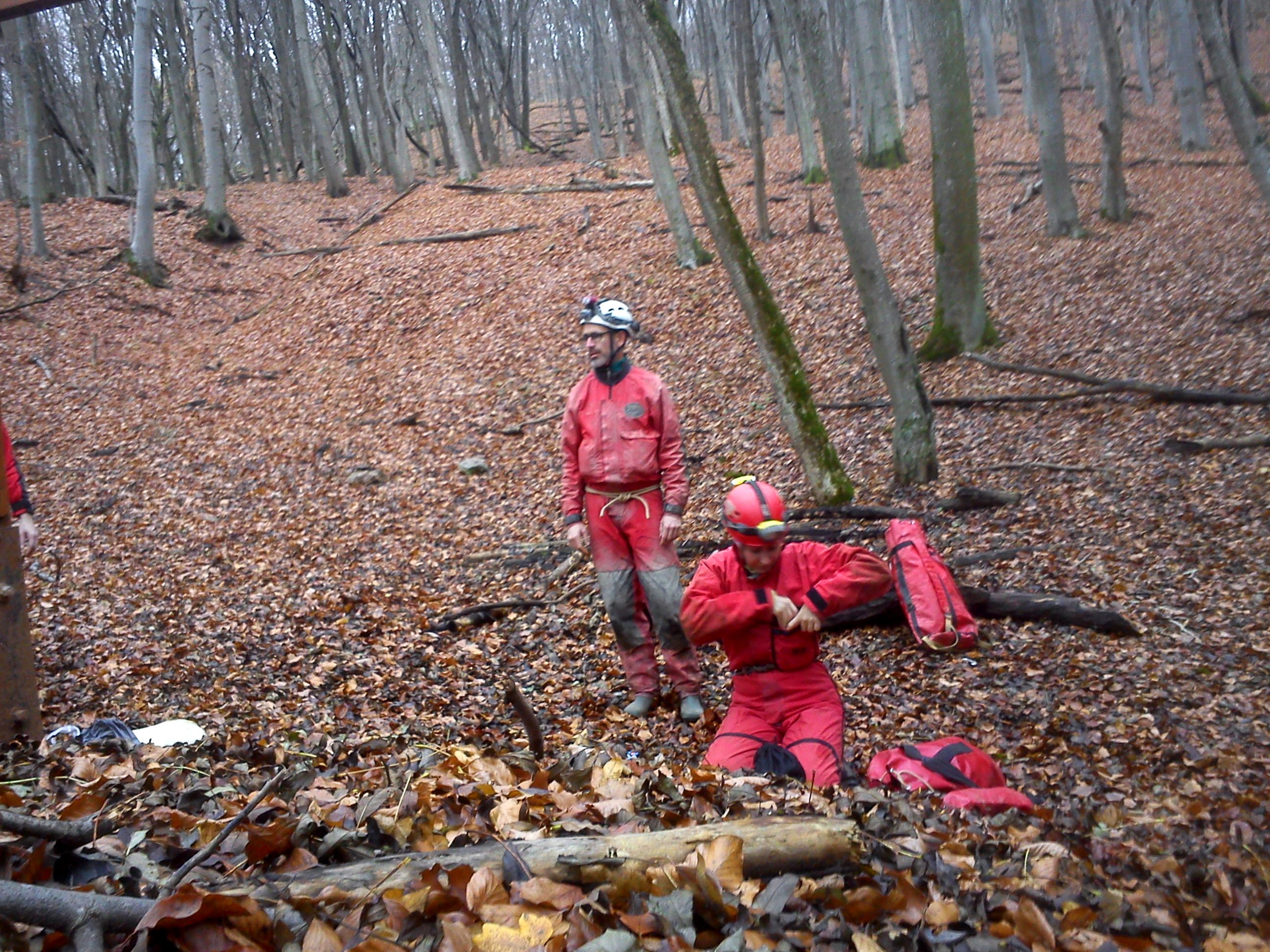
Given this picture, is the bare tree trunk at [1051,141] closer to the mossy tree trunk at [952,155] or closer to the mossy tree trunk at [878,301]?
the mossy tree trunk at [952,155]

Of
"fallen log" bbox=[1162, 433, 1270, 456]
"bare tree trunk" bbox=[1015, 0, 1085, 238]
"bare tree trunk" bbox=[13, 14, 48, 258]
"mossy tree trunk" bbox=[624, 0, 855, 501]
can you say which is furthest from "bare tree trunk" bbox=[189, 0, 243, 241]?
Result: "fallen log" bbox=[1162, 433, 1270, 456]

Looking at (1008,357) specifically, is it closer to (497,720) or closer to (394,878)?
(497,720)

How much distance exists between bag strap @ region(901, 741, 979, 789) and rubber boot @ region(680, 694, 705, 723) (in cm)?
147

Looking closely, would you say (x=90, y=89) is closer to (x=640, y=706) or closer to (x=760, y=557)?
(x=640, y=706)

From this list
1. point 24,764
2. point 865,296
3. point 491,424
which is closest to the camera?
point 24,764

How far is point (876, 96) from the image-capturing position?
20.4m

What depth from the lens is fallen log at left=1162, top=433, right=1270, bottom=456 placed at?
7.63m

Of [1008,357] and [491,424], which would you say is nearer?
[1008,357]

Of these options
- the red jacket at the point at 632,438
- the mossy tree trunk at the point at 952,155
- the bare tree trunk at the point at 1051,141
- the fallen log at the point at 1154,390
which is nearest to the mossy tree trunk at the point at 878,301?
the fallen log at the point at 1154,390

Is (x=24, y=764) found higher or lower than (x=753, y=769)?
higher

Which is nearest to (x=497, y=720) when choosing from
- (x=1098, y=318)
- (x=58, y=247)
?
(x=1098, y=318)

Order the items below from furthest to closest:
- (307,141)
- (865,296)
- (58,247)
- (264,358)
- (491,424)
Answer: (307,141), (58,247), (264,358), (491,424), (865,296)

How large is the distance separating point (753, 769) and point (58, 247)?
1867 cm

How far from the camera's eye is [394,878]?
8.36 feet
